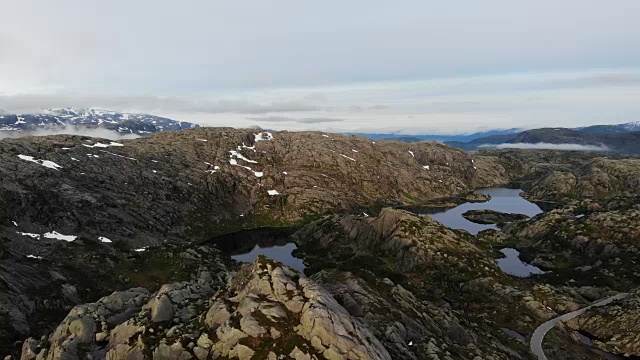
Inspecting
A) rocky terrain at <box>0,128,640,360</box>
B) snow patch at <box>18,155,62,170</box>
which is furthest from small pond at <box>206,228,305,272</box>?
snow patch at <box>18,155,62,170</box>

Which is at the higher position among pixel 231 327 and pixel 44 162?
pixel 44 162

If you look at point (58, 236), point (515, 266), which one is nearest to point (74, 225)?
point (58, 236)

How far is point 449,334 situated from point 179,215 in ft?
458

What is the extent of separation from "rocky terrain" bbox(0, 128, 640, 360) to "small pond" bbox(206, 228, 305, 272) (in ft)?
6.00

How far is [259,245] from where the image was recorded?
177m

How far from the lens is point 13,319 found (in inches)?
3174

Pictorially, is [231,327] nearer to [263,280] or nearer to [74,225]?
[263,280]

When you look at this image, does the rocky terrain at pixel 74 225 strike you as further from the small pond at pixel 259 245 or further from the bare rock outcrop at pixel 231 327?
the bare rock outcrop at pixel 231 327

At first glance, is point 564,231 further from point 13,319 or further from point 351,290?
point 13,319

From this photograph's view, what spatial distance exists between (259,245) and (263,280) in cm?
12541

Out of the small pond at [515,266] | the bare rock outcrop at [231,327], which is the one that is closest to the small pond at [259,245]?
the small pond at [515,266]

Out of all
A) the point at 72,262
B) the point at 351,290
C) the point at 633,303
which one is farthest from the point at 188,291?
the point at 633,303

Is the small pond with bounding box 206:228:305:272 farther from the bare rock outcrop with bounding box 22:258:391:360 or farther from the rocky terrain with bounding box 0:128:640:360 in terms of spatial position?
the bare rock outcrop with bounding box 22:258:391:360

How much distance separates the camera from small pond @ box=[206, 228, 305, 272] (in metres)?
156
